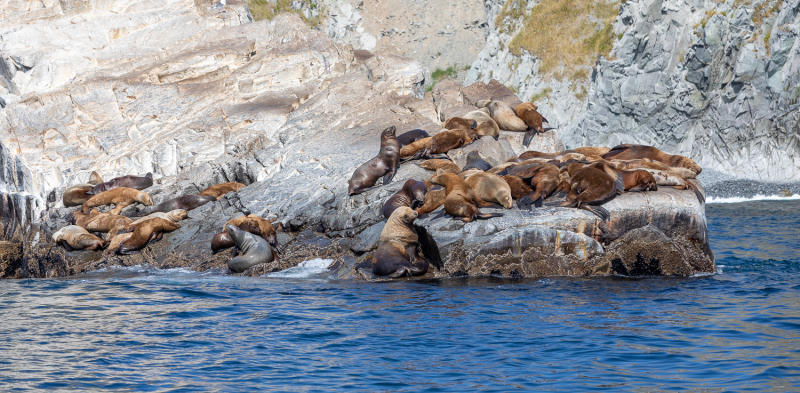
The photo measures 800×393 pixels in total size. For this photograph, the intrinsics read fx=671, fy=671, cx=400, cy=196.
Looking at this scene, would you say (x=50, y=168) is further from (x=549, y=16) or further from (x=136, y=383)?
(x=549, y=16)

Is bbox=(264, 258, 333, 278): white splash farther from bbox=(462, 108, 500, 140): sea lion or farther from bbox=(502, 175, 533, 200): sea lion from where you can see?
bbox=(462, 108, 500, 140): sea lion

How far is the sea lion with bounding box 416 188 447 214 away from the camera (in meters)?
11.6

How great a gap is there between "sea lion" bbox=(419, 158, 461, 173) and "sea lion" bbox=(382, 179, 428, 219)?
1.38 meters

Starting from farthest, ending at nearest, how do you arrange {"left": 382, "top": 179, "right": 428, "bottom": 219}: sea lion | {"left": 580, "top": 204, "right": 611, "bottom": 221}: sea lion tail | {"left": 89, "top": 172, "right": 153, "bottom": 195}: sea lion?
1. {"left": 89, "top": 172, "right": 153, "bottom": 195}: sea lion
2. {"left": 382, "top": 179, "right": 428, "bottom": 219}: sea lion
3. {"left": 580, "top": 204, "right": 611, "bottom": 221}: sea lion tail

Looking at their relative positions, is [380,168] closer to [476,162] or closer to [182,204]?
[476,162]

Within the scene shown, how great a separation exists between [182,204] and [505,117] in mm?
7795

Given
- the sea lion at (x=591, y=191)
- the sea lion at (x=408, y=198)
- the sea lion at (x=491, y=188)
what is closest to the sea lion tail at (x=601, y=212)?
the sea lion at (x=591, y=191)

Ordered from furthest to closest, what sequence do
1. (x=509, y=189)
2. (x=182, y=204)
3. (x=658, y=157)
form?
(x=182, y=204), (x=658, y=157), (x=509, y=189)

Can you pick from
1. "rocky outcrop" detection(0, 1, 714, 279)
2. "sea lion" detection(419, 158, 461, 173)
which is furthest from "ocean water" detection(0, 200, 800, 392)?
"sea lion" detection(419, 158, 461, 173)

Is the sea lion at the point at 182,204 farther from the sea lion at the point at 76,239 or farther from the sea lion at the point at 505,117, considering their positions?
the sea lion at the point at 505,117

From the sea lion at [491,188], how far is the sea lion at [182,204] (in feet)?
21.7

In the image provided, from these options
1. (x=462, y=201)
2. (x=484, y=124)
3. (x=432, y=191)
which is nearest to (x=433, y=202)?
(x=432, y=191)

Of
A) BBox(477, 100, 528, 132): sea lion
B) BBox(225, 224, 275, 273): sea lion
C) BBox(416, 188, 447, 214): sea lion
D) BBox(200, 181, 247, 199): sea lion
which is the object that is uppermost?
BBox(477, 100, 528, 132): sea lion

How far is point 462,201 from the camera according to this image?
35.8 feet
